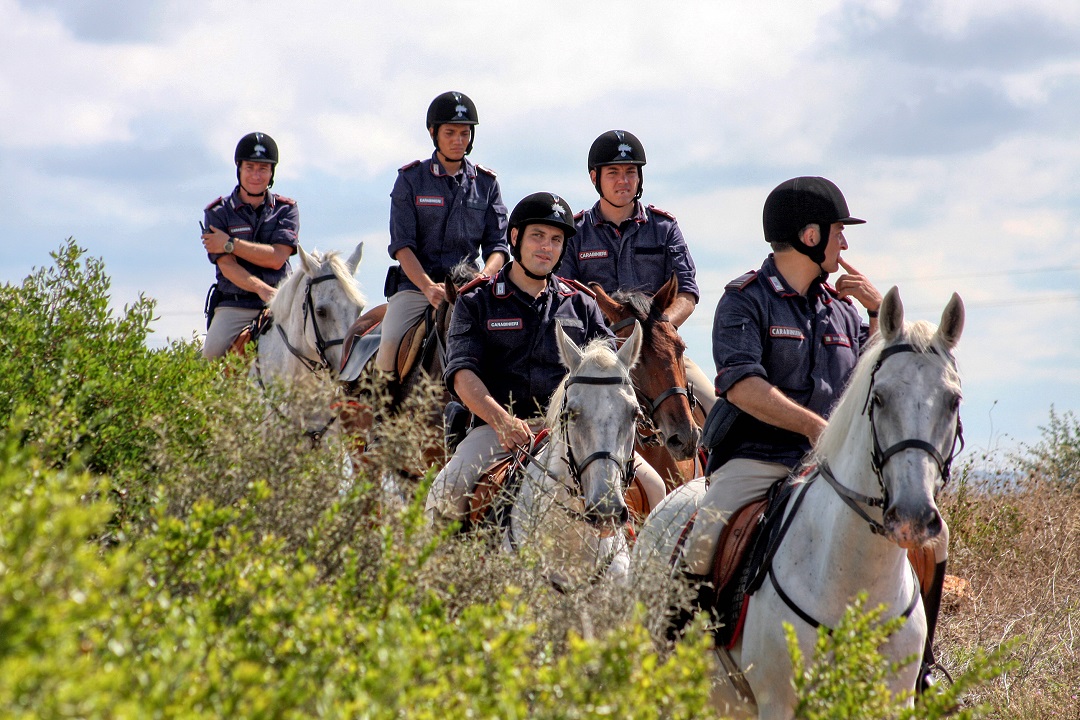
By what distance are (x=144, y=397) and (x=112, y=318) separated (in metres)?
0.62

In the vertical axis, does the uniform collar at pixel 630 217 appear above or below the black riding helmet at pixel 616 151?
below

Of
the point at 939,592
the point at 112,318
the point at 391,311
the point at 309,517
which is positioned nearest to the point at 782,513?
the point at 939,592

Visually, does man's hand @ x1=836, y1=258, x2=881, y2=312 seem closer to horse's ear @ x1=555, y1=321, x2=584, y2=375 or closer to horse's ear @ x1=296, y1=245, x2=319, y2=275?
horse's ear @ x1=555, y1=321, x2=584, y2=375

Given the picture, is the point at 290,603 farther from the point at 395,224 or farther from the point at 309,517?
the point at 395,224

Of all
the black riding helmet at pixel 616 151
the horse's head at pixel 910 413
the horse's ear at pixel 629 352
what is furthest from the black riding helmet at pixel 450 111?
the horse's head at pixel 910 413

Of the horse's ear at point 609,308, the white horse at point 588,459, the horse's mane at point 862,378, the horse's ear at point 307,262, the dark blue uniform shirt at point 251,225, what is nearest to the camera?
the horse's mane at point 862,378

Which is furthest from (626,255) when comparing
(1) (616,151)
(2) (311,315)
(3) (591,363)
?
(3) (591,363)

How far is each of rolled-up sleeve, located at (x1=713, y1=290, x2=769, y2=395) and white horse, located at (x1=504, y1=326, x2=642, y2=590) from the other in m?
0.51

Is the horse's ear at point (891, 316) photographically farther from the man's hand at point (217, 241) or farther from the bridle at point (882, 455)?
the man's hand at point (217, 241)

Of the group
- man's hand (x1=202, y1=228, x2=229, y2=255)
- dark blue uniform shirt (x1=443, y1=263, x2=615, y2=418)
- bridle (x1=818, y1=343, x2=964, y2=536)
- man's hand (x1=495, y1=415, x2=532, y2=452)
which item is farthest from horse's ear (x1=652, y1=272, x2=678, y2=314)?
man's hand (x1=202, y1=228, x2=229, y2=255)

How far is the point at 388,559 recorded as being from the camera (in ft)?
11.5

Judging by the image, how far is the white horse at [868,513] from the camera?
14.2 feet

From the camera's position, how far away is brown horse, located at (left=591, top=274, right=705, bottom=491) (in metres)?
7.29

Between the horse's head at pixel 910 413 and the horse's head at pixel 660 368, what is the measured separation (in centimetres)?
234
